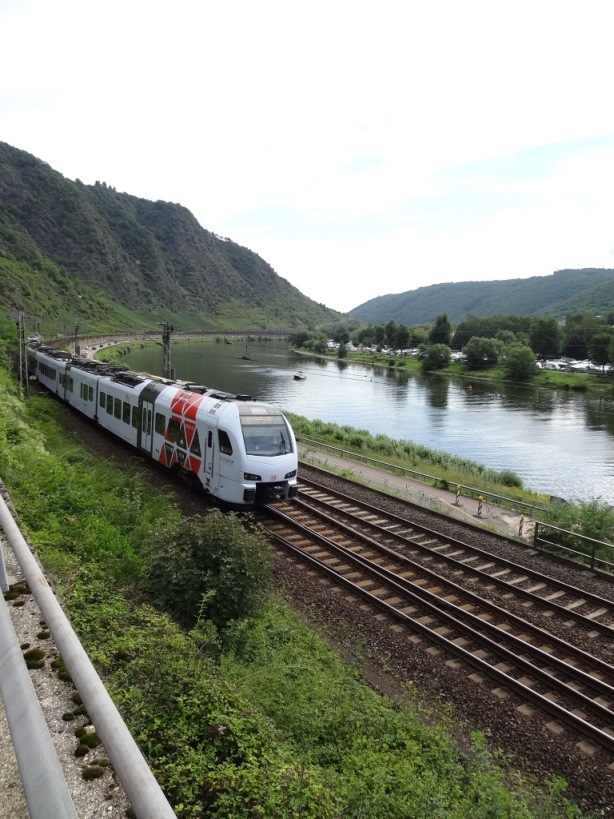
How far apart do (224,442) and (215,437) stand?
1.54 feet

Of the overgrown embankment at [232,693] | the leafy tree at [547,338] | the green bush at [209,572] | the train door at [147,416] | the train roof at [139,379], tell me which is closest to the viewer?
the overgrown embankment at [232,693]

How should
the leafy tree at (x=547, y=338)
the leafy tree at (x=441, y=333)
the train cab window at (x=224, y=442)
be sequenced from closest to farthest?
the train cab window at (x=224, y=442), the leafy tree at (x=547, y=338), the leafy tree at (x=441, y=333)

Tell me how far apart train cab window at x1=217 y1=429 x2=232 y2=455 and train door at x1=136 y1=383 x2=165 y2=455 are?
5194mm

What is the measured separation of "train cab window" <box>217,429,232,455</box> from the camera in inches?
595

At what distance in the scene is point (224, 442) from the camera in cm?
1527

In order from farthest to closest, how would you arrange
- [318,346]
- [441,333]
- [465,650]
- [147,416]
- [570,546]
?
[318,346]
[441,333]
[147,416]
[570,546]
[465,650]

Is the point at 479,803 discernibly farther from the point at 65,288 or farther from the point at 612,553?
the point at 65,288

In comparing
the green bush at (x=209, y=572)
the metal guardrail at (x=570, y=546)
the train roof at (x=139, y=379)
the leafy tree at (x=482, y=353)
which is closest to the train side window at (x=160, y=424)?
the train roof at (x=139, y=379)

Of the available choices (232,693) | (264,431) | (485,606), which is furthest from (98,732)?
(264,431)

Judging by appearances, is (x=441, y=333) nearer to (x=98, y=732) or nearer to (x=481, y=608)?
(x=481, y=608)

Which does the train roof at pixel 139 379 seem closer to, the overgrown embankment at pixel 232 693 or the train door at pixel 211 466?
the train door at pixel 211 466

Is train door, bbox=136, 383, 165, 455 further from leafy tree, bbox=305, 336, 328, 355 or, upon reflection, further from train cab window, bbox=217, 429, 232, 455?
leafy tree, bbox=305, 336, 328, 355

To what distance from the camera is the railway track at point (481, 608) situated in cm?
929

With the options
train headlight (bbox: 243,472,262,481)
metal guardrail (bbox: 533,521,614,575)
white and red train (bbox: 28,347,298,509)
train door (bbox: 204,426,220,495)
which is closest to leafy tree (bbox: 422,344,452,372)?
white and red train (bbox: 28,347,298,509)
